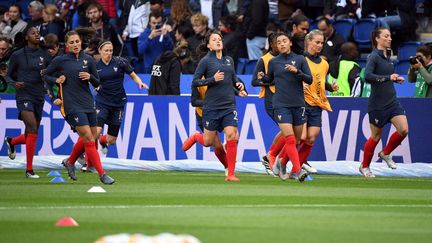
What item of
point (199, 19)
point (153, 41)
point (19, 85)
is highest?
point (199, 19)

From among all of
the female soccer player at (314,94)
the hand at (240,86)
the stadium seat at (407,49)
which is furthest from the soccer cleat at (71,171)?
the stadium seat at (407,49)

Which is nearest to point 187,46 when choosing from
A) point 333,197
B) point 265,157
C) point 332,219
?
point 265,157

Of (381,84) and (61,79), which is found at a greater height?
(61,79)

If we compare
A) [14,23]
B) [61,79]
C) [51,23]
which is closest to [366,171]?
[61,79]

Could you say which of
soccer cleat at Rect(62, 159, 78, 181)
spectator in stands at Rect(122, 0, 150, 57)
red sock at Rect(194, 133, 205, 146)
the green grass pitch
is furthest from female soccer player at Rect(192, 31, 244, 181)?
spectator in stands at Rect(122, 0, 150, 57)

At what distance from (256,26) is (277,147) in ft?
20.2

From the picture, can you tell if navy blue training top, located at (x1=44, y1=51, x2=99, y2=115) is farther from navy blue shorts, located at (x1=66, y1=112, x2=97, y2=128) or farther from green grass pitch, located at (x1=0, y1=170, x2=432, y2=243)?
green grass pitch, located at (x1=0, y1=170, x2=432, y2=243)

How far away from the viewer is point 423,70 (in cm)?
2125

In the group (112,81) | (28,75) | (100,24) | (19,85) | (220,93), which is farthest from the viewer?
(100,24)

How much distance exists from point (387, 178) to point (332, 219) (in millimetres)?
8081

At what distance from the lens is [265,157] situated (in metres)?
20.6

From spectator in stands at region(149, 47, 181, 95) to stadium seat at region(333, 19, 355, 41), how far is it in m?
3.76

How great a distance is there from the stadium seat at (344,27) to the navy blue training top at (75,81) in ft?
29.0

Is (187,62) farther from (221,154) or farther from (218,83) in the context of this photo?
(218,83)
